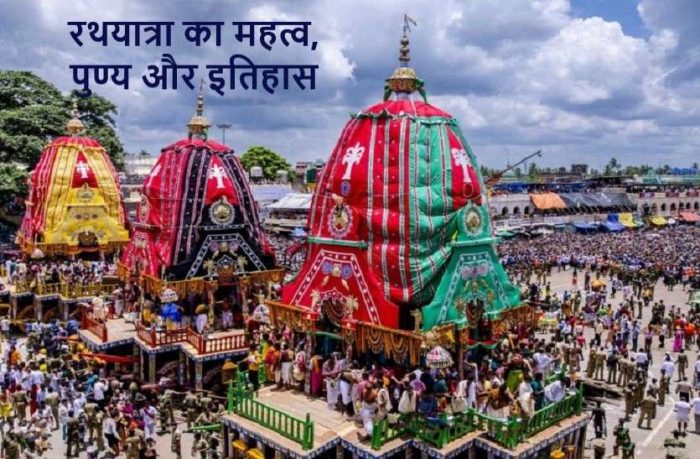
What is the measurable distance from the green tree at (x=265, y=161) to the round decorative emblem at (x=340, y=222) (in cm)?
6484

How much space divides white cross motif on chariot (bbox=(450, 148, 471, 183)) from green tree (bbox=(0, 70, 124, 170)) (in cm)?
2613

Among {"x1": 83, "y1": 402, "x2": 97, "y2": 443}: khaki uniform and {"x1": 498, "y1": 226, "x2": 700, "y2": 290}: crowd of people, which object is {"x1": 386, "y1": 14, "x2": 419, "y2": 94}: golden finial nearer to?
{"x1": 83, "y1": 402, "x2": 97, "y2": 443}: khaki uniform

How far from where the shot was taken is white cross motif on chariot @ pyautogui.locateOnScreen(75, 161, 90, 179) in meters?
27.3

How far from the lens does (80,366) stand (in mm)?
18250

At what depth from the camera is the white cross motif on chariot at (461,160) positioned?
46.2 feet

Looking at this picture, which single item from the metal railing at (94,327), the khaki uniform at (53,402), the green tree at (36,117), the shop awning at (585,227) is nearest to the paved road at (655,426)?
the khaki uniform at (53,402)

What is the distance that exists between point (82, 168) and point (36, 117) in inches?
374

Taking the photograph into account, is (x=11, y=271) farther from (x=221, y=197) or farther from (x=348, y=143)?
(x=348, y=143)

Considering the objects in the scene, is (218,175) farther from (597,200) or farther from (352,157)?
(597,200)

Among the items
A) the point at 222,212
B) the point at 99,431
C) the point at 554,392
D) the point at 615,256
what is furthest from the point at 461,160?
the point at 615,256

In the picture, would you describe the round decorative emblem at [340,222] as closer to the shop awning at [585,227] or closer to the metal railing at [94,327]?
the metal railing at [94,327]

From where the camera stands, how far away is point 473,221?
46.0 ft

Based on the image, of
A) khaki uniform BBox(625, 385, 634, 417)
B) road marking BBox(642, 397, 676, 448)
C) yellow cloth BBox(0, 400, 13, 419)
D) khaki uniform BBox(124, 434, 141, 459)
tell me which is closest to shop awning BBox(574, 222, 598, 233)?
road marking BBox(642, 397, 676, 448)

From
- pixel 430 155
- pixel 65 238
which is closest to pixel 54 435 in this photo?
pixel 430 155
